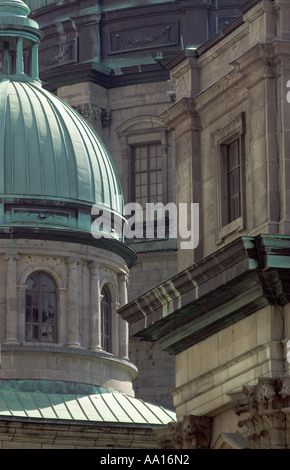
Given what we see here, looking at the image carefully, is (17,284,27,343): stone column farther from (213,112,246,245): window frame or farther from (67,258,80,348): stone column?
(213,112,246,245): window frame

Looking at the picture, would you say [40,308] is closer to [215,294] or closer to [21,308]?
[21,308]

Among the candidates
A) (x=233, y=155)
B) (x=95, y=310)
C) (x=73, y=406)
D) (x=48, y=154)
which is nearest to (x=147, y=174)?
(x=48, y=154)

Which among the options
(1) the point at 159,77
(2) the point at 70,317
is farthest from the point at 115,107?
(2) the point at 70,317

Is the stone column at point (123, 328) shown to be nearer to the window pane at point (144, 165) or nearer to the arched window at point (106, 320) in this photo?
the arched window at point (106, 320)

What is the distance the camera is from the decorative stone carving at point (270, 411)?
5222 centimetres

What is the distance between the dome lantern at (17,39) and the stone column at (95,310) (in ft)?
24.6

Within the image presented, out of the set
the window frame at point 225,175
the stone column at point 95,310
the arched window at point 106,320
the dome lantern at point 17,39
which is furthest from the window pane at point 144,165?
the window frame at point 225,175

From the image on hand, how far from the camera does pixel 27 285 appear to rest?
82.3m

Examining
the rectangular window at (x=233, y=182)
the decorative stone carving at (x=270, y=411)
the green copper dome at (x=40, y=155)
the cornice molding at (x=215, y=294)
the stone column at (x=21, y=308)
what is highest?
the green copper dome at (x=40, y=155)

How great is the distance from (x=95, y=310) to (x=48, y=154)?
536cm

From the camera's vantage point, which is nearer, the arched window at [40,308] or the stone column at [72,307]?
the arched window at [40,308]

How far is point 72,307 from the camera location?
82812mm
